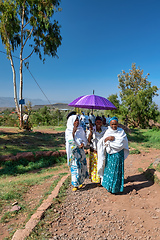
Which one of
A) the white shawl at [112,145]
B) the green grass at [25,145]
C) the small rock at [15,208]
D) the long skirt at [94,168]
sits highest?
the white shawl at [112,145]

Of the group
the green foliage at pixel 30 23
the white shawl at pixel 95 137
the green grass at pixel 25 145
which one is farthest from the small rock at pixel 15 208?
the green foliage at pixel 30 23

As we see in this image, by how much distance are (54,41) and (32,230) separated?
1234 centimetres

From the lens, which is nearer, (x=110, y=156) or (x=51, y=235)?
(x=51, y=235)

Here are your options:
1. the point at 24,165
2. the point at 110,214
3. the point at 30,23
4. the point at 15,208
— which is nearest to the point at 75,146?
the point at 110,214

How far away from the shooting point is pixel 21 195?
371cm

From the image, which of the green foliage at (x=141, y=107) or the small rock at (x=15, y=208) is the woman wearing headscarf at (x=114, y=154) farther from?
the green foliage at (x=141, y=107)

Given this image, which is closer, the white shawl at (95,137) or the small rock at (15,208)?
the small rock at (15,208)

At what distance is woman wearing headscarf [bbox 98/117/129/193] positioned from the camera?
10.8 ft

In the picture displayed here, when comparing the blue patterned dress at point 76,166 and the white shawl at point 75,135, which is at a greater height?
the white shawl at point 75,135

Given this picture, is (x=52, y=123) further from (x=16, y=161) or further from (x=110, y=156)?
(x=110, y=156)

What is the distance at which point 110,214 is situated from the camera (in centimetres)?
270

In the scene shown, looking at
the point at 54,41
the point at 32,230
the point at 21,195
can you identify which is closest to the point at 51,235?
the point at 32,230

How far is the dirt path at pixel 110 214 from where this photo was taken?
227 cm

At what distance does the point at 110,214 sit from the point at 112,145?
119cm
